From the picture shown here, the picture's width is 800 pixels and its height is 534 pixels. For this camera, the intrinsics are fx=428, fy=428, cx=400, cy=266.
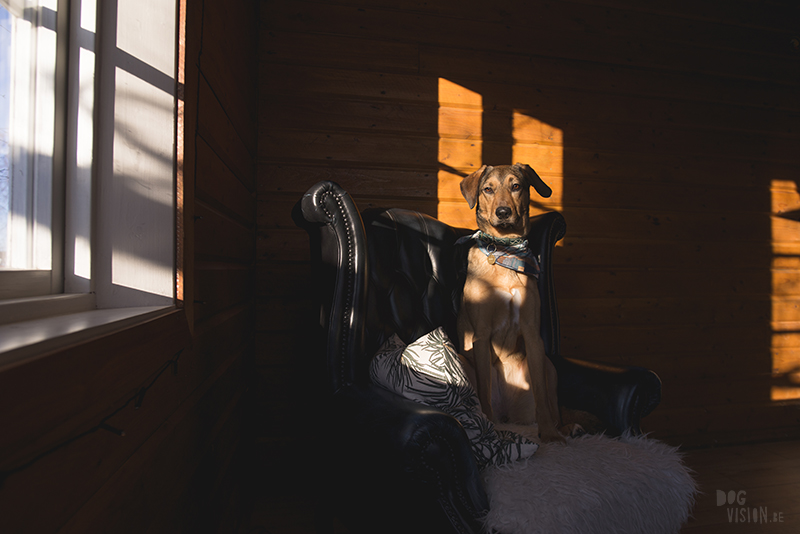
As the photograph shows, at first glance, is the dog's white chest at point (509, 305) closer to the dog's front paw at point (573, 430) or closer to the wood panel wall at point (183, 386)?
the dog's front paw at point (573, 430)

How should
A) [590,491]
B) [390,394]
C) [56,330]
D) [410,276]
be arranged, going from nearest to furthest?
[56,330] < [590,491] < [390,394] < [410,276]

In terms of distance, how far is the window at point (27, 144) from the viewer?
68cm

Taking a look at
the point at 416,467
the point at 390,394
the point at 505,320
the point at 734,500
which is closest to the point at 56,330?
the point at 416,467

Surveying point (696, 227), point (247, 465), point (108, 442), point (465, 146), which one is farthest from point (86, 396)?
point (696, 227)

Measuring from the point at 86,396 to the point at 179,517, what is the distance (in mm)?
630

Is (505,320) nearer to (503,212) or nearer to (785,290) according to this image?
(503,212)

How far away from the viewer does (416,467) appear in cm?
95

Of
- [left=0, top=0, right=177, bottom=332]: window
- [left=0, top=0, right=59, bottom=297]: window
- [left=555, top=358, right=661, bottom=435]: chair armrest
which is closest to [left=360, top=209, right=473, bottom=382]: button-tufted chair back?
[left=555, top=358, right=661, bottom=435]: chair armrest

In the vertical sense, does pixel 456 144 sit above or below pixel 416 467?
above

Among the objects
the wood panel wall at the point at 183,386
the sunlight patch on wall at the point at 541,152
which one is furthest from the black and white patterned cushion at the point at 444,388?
the sunlight patch on wall at the point at 541,152

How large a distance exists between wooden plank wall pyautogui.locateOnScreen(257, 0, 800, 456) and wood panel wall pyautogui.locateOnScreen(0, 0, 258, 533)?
22 centimetres

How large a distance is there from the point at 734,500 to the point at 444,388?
5.87ft

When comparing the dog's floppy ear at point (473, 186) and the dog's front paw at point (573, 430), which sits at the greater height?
the dog's floppy ear at point (473, 186)

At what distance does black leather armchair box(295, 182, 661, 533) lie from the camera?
0.98 meters
